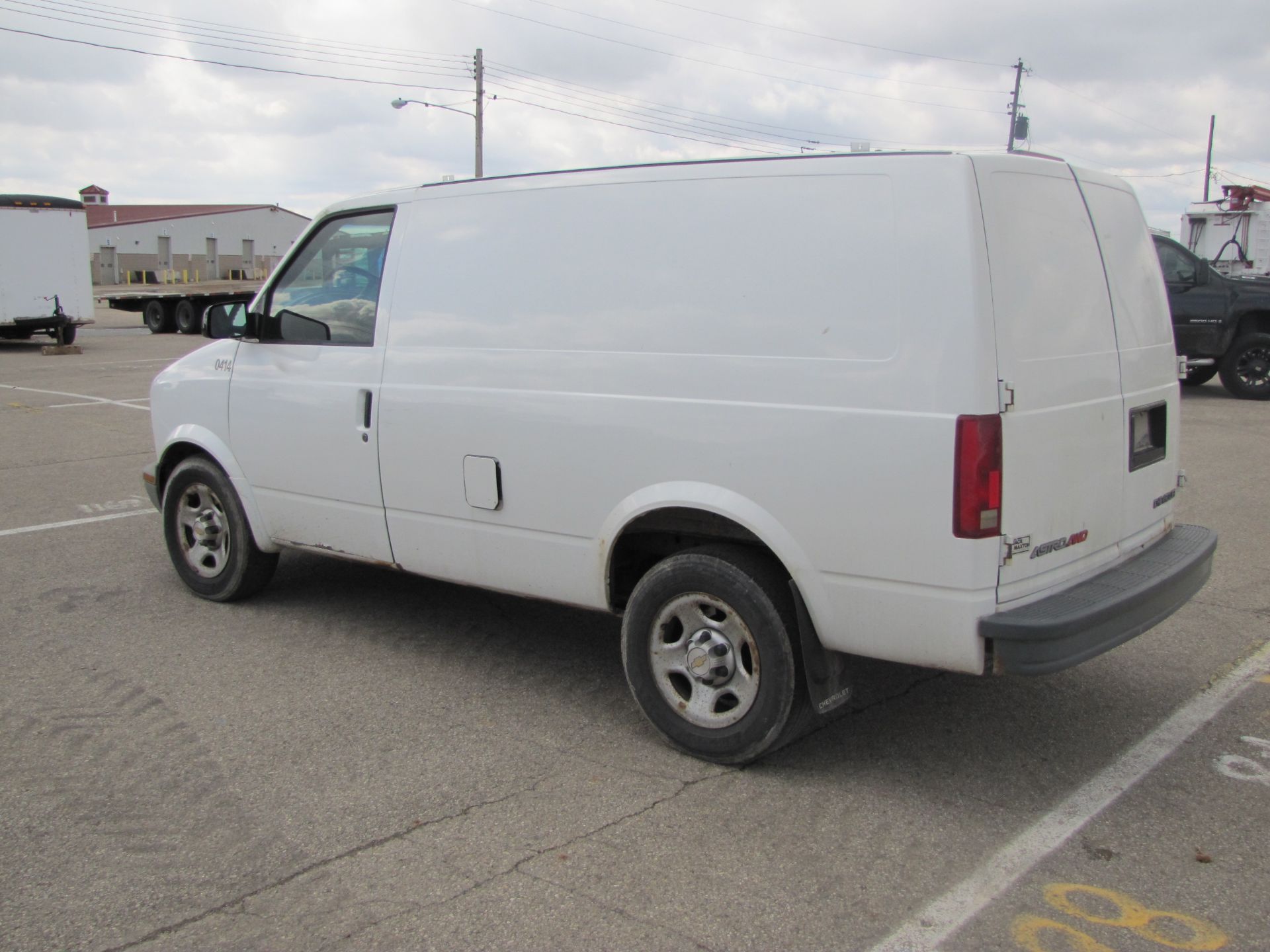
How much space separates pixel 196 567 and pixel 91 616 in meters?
0.56

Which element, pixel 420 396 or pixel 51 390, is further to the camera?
pixel 51 390

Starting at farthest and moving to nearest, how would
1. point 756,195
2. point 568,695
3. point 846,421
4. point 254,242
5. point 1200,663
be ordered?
point 254,242 < point 1200,663 < point 568,695 < point 756,195 < point 846,421

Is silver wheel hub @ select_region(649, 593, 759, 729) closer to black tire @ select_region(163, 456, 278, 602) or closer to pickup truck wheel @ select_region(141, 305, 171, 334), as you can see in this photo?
black tire @ select_region(163, 456, 278, 602)

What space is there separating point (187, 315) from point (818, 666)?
29.6 meters

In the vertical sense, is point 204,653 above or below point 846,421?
below

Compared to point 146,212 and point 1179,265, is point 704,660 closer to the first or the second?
point 1179,265

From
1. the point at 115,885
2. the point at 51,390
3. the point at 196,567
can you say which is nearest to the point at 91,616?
the point at 196,567

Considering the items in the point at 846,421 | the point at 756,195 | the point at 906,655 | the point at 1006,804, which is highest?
the point at 756,195

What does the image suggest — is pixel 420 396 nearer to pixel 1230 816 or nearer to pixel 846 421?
pixel 846 421

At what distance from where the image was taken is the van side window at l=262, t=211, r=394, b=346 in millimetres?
4984

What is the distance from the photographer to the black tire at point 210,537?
18.7ft

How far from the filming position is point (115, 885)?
320cm

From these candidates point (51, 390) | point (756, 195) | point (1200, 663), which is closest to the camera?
point (756, 195)

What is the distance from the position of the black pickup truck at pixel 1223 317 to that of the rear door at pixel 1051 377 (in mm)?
12412
